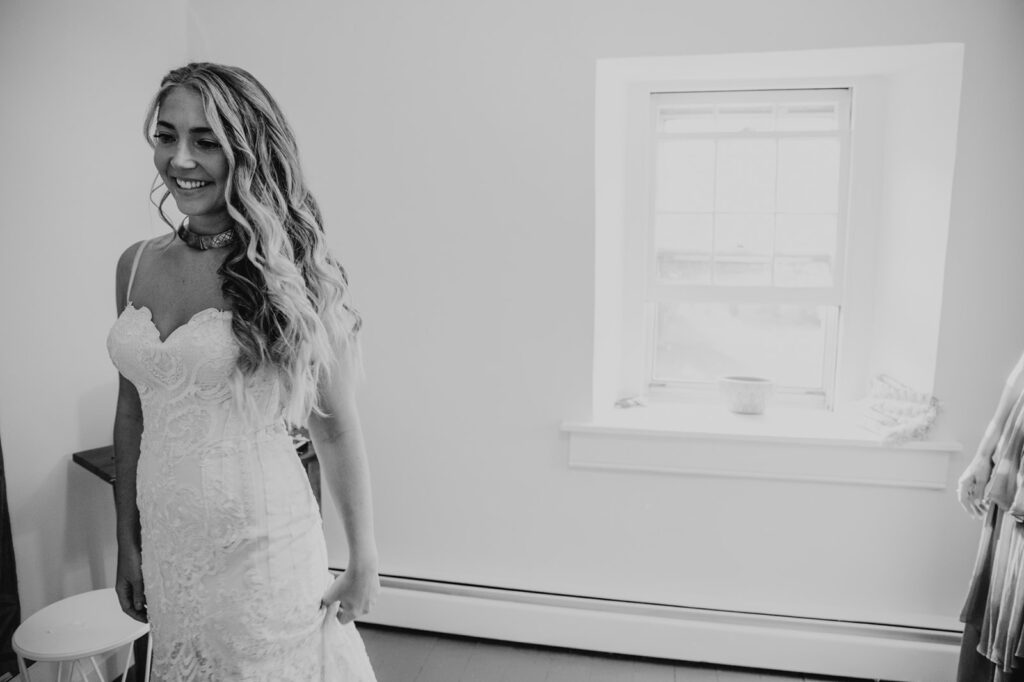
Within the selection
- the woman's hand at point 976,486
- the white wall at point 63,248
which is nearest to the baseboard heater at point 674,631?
the woman's hand at point 976,486

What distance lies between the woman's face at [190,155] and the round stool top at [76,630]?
1.02 m

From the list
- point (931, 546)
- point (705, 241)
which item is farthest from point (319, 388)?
point (931, 546)

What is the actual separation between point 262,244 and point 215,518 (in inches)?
17.8

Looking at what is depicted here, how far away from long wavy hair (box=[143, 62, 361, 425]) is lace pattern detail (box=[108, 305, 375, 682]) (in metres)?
0.04

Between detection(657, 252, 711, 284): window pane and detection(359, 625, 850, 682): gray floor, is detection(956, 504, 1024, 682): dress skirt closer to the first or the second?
detection(359, 625, 850, 682): gray floor

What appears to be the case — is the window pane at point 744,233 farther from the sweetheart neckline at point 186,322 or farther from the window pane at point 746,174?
the sweetheart neckline at point 186,322

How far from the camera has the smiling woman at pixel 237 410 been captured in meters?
1.08

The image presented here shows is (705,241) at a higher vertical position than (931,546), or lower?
higher

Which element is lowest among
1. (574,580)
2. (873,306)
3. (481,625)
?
(481,625)

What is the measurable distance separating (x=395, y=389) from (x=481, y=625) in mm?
915

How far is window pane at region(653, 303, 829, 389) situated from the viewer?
8.47ft

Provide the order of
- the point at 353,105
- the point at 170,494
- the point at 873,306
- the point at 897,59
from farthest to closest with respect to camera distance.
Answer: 1. the point at 873,306
2. the point at 353,105
3. the point at 897,59
4. the point at 170,494

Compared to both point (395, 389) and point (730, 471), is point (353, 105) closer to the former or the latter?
point (395, 389)

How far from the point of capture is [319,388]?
1132mm
